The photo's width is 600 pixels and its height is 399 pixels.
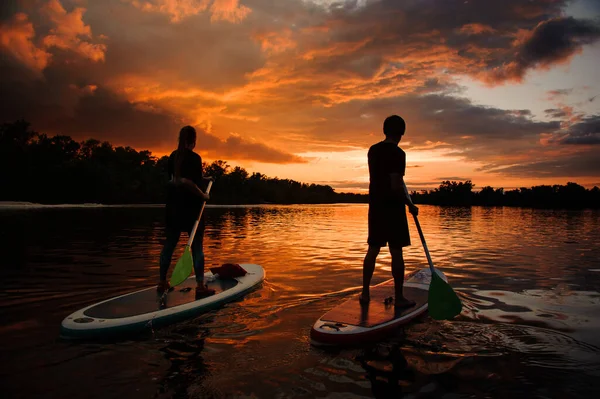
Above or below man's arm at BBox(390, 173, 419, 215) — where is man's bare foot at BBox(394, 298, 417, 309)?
below

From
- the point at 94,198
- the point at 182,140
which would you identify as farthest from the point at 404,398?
the point at 94,198

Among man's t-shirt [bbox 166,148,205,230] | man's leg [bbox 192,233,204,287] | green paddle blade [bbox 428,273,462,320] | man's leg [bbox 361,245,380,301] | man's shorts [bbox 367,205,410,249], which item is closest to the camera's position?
green paddle blade [bbox 428,273,462,320]

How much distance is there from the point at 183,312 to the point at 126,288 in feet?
9.08

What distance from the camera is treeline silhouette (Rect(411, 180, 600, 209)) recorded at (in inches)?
4284

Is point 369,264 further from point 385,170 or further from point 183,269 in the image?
point 183,269

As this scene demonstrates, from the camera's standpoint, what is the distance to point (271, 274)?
29.1 feet

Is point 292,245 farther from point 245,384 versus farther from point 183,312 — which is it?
point 245,384

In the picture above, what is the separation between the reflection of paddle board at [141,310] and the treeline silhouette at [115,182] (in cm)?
4923

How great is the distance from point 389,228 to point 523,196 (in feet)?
447

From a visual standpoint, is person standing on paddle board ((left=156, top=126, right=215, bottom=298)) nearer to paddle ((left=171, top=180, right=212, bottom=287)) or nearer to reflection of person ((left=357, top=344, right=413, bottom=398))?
paddle ((left=171, top=180, right=212, bottom=287))

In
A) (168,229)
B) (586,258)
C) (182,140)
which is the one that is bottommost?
(586,258)

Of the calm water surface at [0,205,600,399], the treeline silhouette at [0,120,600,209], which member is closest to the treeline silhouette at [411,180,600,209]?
the treeline silhouette at [0,120,600,209]

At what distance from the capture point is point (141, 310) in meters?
4.92

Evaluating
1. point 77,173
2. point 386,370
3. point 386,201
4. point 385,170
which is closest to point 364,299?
point 386,201
